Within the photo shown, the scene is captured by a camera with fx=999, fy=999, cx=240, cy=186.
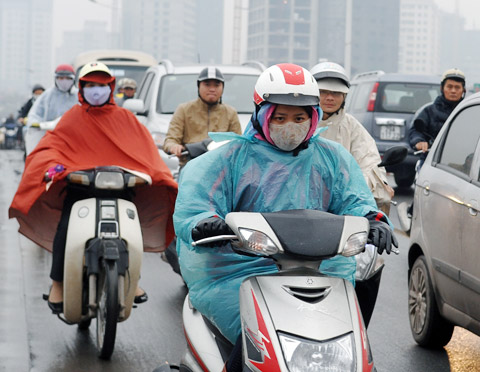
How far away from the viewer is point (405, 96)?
17297 millimetres

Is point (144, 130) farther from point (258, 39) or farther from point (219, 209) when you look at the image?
point (258, 39)

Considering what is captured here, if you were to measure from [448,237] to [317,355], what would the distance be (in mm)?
3108

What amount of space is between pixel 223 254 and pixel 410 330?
3.71 metres

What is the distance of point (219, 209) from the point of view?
388 centimetres

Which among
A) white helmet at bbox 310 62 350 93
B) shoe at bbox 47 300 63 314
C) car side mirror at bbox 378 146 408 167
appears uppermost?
white helmet at bbox 310 62 350 93

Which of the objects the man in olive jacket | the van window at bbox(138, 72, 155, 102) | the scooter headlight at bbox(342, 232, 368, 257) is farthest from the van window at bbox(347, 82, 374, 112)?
the scooter headlight at bbox(342, 232, 368, 257)

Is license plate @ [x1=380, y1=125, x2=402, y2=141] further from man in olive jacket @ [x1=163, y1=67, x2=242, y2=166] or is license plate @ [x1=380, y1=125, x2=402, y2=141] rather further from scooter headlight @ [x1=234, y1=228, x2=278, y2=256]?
scooter headlight @ [x1=234, y1=228, x2=278, y2=256]

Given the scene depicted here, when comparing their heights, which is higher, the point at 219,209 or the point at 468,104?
the point at 468,104

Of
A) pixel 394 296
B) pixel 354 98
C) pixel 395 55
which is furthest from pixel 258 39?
pixel 394 296

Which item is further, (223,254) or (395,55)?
(395,55)

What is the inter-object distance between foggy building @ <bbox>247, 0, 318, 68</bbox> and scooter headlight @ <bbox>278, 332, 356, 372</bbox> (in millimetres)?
159083

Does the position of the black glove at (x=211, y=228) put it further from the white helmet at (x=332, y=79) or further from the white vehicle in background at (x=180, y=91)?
the white vehicle in background at (x=180, y=91)

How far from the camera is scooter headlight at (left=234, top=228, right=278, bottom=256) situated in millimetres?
3355

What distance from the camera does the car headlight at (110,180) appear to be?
6359 mm
